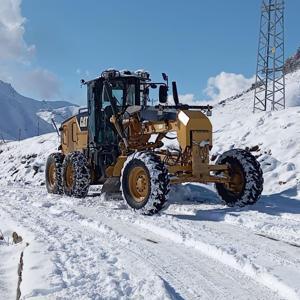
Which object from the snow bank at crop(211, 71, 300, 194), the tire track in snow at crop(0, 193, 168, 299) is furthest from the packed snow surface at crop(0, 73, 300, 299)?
the snow bank at crop(211, 71, 300, 194)

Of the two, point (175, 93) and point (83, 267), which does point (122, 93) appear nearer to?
point (175, 93)

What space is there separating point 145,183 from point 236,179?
1.97 meters

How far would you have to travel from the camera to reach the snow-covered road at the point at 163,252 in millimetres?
4525

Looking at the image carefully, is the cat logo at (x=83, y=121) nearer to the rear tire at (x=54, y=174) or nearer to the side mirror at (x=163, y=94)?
the rear tire at (x=54, y=174)

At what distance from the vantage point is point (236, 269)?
526cm

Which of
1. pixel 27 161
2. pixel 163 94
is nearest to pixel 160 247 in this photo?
pixel 163 94

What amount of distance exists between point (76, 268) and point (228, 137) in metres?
11.9

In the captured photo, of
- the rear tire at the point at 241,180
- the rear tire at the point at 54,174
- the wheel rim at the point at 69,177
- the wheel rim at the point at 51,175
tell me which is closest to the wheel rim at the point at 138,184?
the rear tire at the point at 241,180

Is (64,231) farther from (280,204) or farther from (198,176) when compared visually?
(280,204)

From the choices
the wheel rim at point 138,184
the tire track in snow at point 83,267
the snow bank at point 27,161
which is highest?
the snow bank at point 27,161

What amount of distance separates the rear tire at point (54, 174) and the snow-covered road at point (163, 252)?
3.38 m

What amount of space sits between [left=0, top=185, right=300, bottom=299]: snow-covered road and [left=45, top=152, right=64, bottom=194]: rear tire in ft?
11.1

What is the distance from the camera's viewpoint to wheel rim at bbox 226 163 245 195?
9.80m

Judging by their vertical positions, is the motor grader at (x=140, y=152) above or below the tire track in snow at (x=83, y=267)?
above
